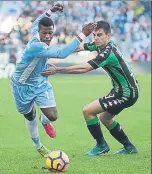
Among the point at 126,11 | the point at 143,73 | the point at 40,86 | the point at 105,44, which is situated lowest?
the point at 143,73

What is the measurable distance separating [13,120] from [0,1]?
13410 mm

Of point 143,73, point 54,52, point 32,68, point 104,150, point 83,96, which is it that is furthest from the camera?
point 143,73

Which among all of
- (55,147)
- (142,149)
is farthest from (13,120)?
(142,149)

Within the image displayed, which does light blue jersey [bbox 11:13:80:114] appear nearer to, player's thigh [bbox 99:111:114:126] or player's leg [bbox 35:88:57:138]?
player's leg [bbox 35:88:57:138]

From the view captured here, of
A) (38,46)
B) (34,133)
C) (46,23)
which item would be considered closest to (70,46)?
(38,46)

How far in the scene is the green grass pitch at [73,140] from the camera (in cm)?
796

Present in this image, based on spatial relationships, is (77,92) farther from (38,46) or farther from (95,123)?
(38,46)

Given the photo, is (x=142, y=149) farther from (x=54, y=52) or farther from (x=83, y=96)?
(x=83, y=96)

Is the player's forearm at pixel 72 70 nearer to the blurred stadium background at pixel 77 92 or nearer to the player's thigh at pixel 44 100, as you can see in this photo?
the player's thigh at pixel 44 100

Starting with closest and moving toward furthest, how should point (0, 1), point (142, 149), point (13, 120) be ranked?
point (142, 149), point (13, 120), point (0, 1)

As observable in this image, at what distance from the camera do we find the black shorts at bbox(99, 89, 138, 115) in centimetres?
907

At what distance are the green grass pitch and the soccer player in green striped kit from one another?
357mm

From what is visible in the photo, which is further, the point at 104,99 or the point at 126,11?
the point at 126,11

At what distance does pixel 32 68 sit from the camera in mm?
8719
